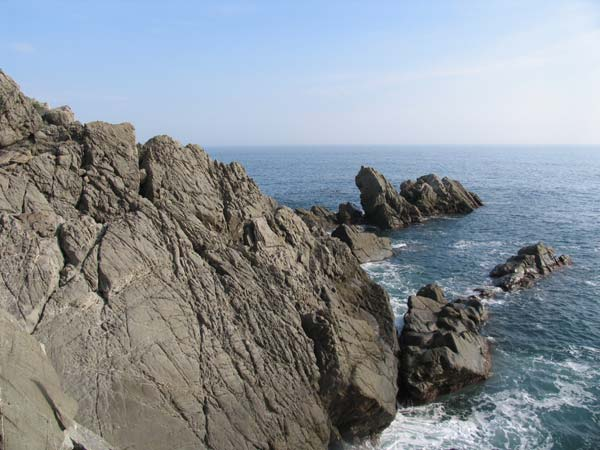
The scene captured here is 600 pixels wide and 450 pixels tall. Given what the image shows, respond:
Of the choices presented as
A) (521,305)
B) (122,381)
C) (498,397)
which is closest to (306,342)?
(122,381)

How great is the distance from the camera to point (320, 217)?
235ft

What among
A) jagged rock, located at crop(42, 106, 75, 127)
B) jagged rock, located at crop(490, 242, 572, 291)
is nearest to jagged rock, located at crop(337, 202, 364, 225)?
jagged rock, located at crop(490, 242, 572, 291)

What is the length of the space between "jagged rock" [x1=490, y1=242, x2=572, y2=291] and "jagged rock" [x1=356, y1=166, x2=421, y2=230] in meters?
24.2

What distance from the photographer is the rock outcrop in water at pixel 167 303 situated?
17828 millimetres

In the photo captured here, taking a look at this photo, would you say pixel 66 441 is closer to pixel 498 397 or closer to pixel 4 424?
pixel 4 424

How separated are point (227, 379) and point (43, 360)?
788 centimetres

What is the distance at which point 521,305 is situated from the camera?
131 ft

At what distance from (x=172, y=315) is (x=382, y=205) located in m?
56.0

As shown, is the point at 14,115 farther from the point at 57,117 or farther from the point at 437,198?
the point at 437,198

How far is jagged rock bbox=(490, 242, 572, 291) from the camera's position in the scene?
44344 mm

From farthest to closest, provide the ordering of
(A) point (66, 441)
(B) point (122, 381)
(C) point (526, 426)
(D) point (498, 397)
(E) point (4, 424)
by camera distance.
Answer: (D) point (498, 397) < (C) point (526, 426) < (B) point (122, 381) < (A) point (66, 441) < (E) point (4, 424)

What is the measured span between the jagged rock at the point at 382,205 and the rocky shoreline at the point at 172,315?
42006mm

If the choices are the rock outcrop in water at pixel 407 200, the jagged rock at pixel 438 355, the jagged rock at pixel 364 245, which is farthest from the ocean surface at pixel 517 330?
the rock outcrop in water at pixel 407 200

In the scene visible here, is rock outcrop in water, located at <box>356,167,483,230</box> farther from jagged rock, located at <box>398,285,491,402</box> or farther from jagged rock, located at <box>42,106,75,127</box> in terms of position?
jagged rock, located at <box>42,106,75,127</box>
